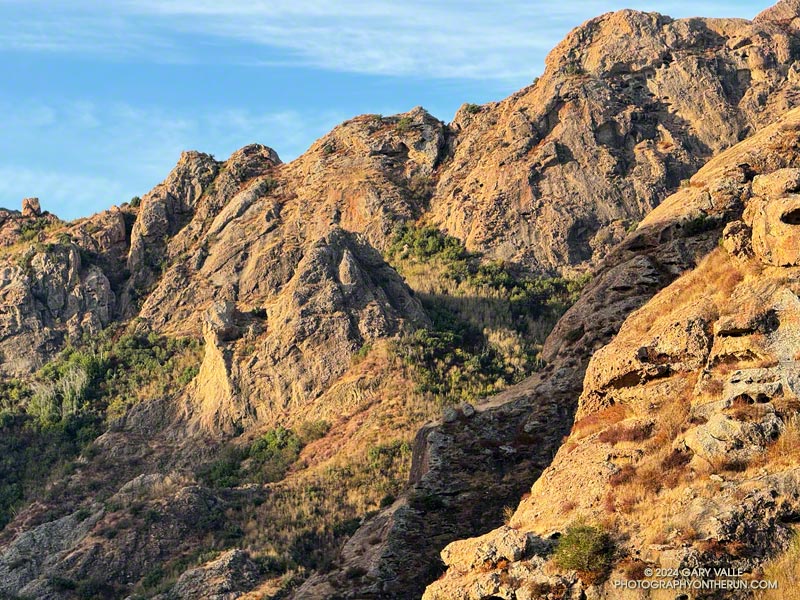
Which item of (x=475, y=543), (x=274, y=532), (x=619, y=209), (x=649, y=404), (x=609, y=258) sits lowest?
(x=274, y=532)

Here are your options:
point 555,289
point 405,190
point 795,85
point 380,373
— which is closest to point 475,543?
point 380,373

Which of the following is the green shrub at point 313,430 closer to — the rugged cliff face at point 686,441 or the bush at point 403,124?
the rugged cliff face at point 686,441

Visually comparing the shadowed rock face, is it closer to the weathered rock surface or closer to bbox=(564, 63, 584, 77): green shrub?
bbox=(564, 63, 584, 77): green shrub

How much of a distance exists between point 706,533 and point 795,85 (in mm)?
87677

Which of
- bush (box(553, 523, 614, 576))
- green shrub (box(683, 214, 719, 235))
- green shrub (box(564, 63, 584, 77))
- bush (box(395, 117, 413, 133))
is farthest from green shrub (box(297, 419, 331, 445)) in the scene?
green shrub (box(564, 63, 584, 77))

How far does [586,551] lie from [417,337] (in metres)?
52.4

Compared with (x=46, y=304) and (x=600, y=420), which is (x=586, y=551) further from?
(x=46, y=304)

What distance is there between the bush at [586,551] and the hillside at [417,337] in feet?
0.99

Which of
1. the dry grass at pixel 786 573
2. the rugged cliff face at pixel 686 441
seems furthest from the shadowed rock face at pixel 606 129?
the dry grass at pixel 786 573

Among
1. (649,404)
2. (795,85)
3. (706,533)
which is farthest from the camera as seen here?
(795,85)

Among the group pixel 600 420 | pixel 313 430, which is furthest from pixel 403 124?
pixel 600 420

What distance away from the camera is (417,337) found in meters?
71.6

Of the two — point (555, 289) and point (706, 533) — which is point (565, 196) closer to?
point (555, 289)

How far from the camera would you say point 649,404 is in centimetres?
2320
